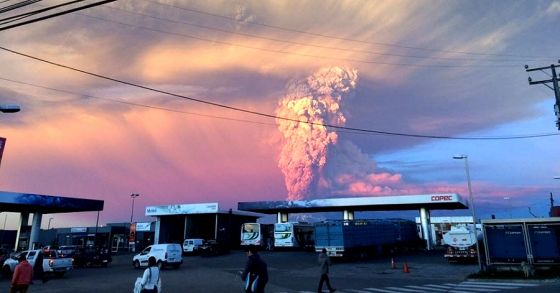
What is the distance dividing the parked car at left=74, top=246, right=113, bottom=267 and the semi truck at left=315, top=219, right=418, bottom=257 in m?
19.7

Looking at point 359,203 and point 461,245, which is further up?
point 359,203

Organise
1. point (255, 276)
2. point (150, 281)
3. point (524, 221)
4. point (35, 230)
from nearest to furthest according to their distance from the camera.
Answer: point (150, 281), point (255, 276), point (524, 221), point (35, 230)

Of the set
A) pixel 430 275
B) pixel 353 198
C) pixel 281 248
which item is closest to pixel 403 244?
pixel 353 198

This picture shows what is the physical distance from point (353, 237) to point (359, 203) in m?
17.0

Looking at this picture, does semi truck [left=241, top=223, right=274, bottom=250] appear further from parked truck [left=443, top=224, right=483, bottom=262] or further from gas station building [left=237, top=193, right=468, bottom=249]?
parked truck [left=443, top=224, right=483, bottom=262]

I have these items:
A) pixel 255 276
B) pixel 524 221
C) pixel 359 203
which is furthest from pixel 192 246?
pixel 255 276

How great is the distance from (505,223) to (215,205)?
4054 centimetres

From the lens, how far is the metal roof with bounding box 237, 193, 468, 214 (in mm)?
50500

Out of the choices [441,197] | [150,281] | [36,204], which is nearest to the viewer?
[150,281]

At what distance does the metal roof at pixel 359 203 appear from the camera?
5050 centimetres

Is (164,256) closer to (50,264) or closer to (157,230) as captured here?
(50,264)

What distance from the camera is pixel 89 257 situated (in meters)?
36.8

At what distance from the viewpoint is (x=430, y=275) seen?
24.9m

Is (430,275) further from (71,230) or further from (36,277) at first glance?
(71,230)
